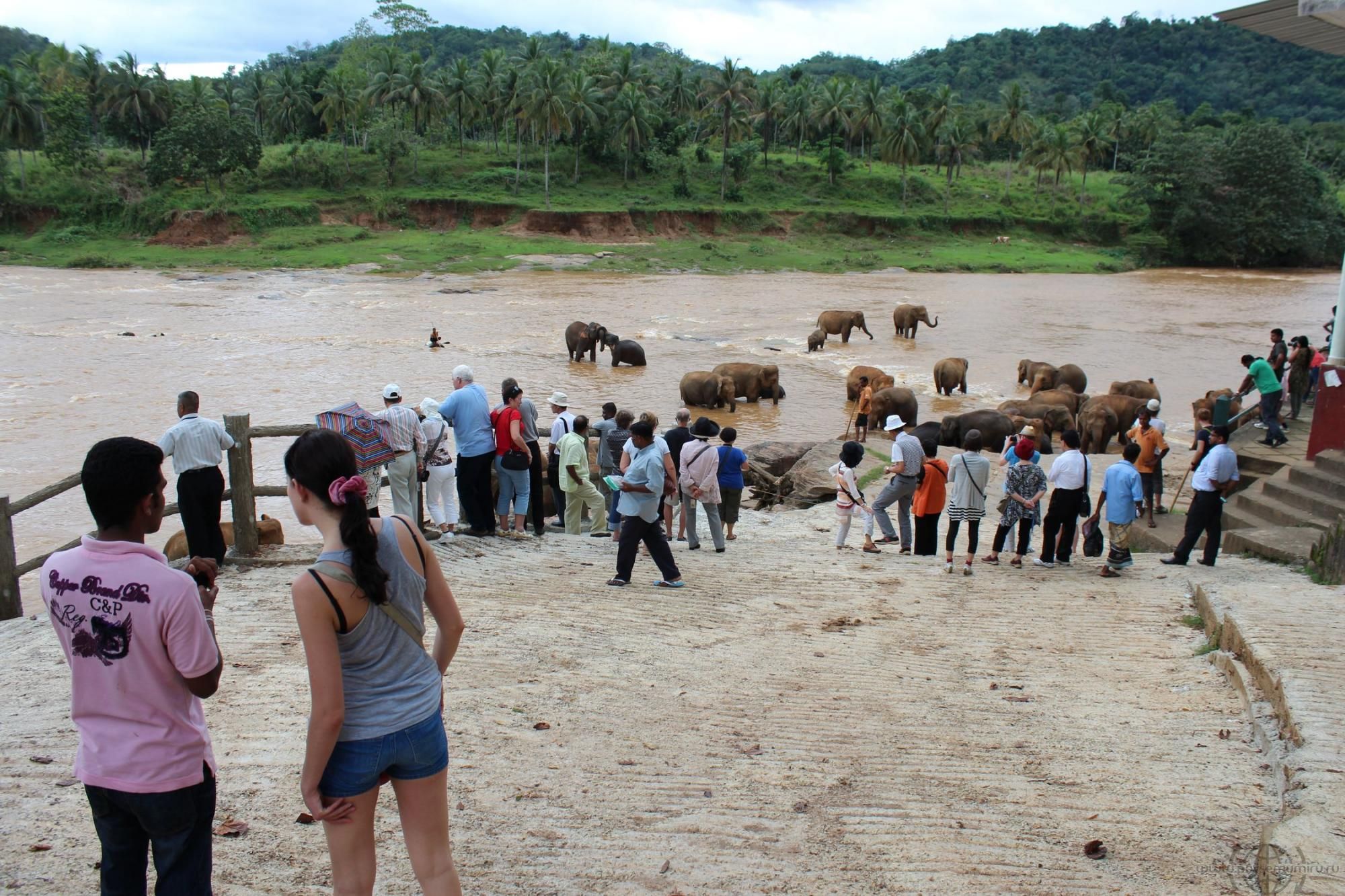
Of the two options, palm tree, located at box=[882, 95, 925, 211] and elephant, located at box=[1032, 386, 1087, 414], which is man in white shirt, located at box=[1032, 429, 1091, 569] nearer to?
elephant, located at box=[1032, 386, 1087, 414]

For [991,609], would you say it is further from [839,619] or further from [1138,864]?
[1138,864]

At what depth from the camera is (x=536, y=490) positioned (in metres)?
11.1

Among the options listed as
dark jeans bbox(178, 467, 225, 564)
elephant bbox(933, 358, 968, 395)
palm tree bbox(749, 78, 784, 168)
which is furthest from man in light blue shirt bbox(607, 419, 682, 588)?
palm tree bbox(749, 78, 784, 168)

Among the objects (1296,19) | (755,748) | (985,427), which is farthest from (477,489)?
(985,427)

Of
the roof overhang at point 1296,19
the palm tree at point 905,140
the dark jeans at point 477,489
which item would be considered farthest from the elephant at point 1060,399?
the palm tree at point 905,140

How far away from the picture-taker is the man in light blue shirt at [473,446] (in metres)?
9.83

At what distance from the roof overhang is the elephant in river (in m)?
19.7

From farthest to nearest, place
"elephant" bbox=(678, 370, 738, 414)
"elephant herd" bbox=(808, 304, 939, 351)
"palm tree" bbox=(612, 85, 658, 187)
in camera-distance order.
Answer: "palm tree" bbox=(612, 85, 658, 187) < "elephant herd" bbox=(808, 304, 939, 351) < "elephant" bbox=(678, 370, 738, 414)

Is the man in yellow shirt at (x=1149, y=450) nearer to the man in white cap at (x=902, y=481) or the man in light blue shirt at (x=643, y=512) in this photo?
the man in white cap at (x=902, y=481)

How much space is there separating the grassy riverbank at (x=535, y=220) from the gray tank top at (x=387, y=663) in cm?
4761

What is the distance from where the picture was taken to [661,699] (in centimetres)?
643

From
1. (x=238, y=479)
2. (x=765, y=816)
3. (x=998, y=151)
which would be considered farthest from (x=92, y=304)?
(x=998, y=151)

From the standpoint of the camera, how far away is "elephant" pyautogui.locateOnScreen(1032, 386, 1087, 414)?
19984 mm

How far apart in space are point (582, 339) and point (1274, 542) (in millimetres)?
20939
